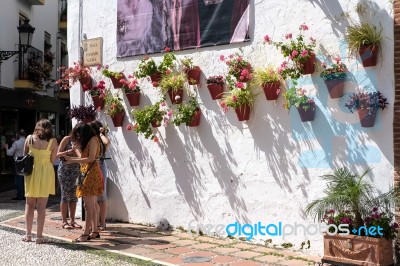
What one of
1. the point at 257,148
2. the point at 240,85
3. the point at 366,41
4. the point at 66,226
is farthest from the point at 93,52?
the point at 366,41

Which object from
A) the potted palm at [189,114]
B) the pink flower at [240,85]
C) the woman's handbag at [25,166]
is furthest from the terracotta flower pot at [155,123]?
the woman's handbag at [25,166]

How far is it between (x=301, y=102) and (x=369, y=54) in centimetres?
102

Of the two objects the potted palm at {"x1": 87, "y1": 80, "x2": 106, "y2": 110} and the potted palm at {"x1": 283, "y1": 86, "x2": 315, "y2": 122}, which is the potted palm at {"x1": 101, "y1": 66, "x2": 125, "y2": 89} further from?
the potted palm at {"x1": 283, "y1": 86, "x2": 315, "y2": 122}

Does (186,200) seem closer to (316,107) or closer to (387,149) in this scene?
(316,107)

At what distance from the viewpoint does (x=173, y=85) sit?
8.19m

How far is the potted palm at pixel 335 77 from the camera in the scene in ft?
21.5

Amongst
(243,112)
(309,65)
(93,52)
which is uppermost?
(93,52)

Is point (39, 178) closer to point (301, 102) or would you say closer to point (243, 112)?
point (243, 112)

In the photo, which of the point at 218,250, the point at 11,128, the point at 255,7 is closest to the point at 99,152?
the point at 218,250

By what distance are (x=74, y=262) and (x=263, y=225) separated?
260 cm

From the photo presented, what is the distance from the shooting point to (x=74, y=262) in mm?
6387

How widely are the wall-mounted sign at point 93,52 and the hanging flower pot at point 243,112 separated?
3.23 meters

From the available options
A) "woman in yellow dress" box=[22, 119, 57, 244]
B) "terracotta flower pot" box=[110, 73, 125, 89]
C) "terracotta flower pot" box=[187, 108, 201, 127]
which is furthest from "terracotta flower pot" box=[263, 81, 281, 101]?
"woman in yellow dress" box=[22, 119, 57, 244]

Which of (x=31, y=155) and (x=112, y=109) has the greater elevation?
(x=112, y=109)
